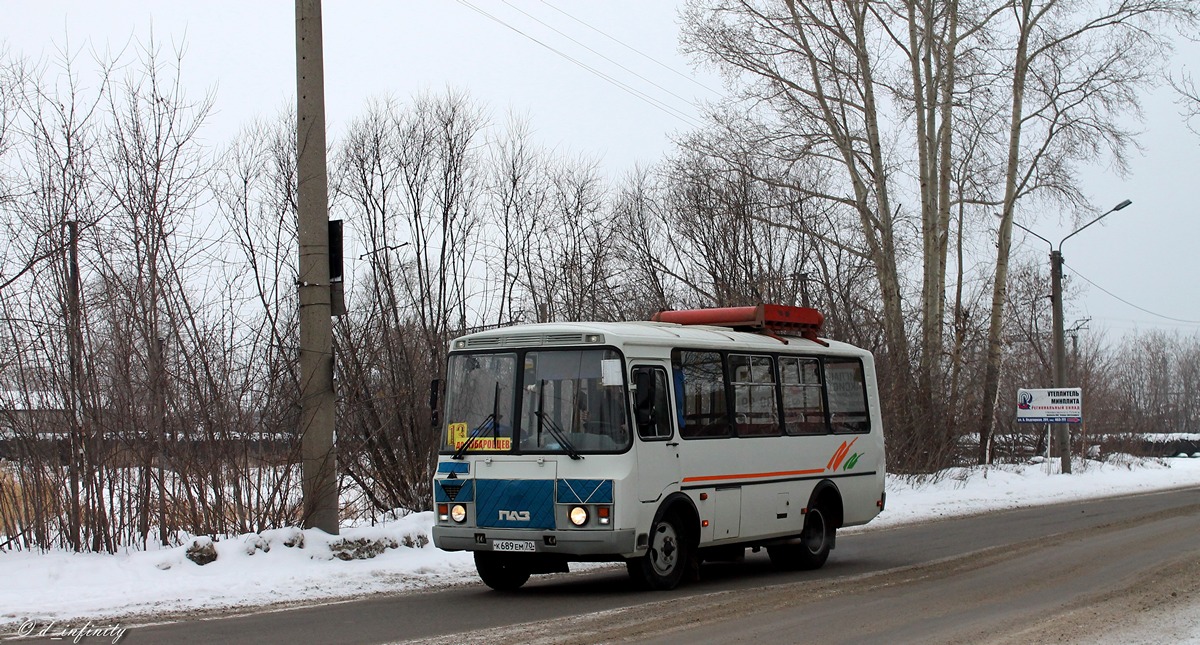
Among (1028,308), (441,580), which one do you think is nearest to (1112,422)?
(1028,308)

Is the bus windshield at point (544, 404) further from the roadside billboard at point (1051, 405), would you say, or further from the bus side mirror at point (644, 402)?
the roadside billboard at point (1051, 405)

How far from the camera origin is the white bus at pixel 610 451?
11680mm

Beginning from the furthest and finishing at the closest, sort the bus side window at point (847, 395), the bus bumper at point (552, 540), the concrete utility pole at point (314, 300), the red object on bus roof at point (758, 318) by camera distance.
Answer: the bus side window at point (847, 395) < the red object on bus roof at point (758, 318) < the concrete utility pole at point (314, 300) < the bus bumper at point (552, 540)

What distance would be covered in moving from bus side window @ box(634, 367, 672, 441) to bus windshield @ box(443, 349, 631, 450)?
215 mm

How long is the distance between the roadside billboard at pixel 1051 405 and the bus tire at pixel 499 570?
2688 cm

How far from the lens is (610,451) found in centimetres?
1170

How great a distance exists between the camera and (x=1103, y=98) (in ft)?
116

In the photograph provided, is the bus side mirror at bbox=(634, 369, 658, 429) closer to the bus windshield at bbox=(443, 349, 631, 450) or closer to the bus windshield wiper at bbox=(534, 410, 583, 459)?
the bus windshield at bbox=(443, 349, 631, 450)

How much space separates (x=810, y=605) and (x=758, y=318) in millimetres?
4598

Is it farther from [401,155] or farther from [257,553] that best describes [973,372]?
[257,553]

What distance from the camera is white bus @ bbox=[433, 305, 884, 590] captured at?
38.3 ft

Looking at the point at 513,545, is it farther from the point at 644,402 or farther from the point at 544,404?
the point at 644,402

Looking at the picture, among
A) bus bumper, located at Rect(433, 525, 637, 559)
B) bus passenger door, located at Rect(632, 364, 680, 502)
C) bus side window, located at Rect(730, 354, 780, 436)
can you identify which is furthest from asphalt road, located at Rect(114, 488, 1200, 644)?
bus side window, located at Rect(730, 354, 780, 436)

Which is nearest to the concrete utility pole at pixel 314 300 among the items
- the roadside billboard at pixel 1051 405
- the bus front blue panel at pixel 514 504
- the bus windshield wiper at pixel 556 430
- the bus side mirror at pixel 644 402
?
the bus front blue panel at pixel 514 504
